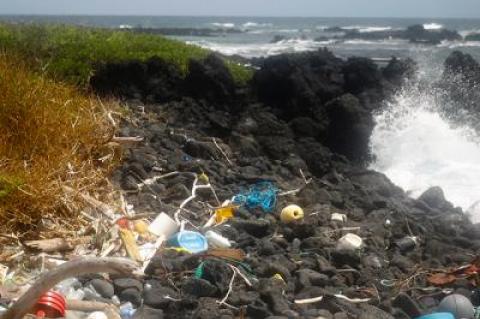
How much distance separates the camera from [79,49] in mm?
10711

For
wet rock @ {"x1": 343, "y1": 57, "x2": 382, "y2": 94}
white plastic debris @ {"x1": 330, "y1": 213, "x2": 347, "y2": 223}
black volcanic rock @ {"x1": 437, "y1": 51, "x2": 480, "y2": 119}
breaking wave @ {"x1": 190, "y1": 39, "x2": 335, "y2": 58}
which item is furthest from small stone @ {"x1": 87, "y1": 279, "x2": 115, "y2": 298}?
breaking wave @ {"x1": 190, "y1": 39, "x2": 335, "y2": 58}

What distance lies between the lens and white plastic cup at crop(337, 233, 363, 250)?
515 cm

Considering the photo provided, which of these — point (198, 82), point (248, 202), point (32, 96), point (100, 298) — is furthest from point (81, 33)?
point (100, 298)

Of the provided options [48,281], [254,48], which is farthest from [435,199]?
[254,48]

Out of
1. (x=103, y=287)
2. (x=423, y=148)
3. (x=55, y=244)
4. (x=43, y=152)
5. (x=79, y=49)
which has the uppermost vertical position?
(x=79, y=49)

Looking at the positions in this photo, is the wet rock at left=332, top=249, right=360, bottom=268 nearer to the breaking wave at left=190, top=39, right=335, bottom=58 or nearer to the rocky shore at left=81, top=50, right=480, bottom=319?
the rocky shore at left=81, top=50, right=480, bottom=319

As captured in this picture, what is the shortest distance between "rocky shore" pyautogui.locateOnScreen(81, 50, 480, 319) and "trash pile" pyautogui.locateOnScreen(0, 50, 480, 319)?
0.05ft

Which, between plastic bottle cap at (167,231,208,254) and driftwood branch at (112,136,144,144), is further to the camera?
driftwood branch at (112,136,144,144)

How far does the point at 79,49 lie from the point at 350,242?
23.6 feet

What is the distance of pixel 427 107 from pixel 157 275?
10221 millimetres

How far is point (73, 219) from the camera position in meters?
4.54

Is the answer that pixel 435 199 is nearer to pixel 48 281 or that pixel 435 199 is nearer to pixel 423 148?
pixel 423 148

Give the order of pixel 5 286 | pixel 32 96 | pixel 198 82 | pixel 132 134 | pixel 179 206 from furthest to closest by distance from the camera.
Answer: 1. pixel 198 82
2. pixel 132 134
3. pixel 32 96
4. pixel 179 206
5. pixel 5 286

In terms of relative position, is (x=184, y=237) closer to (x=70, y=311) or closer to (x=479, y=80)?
(x=70, y=311)
